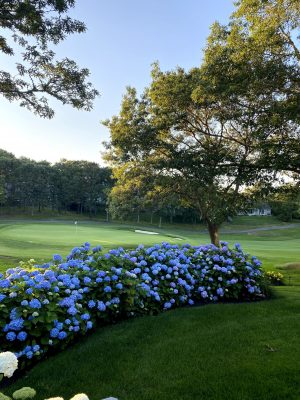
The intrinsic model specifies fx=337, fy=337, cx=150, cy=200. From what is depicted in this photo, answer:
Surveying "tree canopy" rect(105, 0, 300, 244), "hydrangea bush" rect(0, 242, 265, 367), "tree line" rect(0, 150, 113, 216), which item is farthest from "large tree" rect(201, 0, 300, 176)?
"tree line" rect(0, 150, 113, 216)

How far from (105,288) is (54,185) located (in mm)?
65452

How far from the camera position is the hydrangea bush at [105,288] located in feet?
12.6

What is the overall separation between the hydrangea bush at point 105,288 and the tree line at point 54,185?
185 ft

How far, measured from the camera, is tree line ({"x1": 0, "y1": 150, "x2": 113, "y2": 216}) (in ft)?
211

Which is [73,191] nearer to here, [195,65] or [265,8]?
[195,65]

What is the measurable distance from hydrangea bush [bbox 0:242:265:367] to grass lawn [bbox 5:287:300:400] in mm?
284

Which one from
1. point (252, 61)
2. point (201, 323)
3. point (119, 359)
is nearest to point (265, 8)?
point (252, 61)

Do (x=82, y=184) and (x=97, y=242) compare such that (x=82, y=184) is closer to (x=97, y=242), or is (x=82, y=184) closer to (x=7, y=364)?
(x=97, y=242)

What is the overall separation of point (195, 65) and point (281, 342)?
14.2 meters

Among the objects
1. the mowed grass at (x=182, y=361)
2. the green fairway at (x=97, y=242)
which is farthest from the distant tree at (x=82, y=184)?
the mowed grass at (x=182, y=361)

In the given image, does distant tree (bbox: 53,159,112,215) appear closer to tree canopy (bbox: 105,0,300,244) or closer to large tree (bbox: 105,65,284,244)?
large tree (bbox: 105,65,284,244)

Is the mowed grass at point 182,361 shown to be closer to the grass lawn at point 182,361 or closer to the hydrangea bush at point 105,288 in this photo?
the grass lawn at point 182,361

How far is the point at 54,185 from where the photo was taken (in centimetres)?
6738

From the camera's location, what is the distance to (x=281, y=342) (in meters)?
4.33
